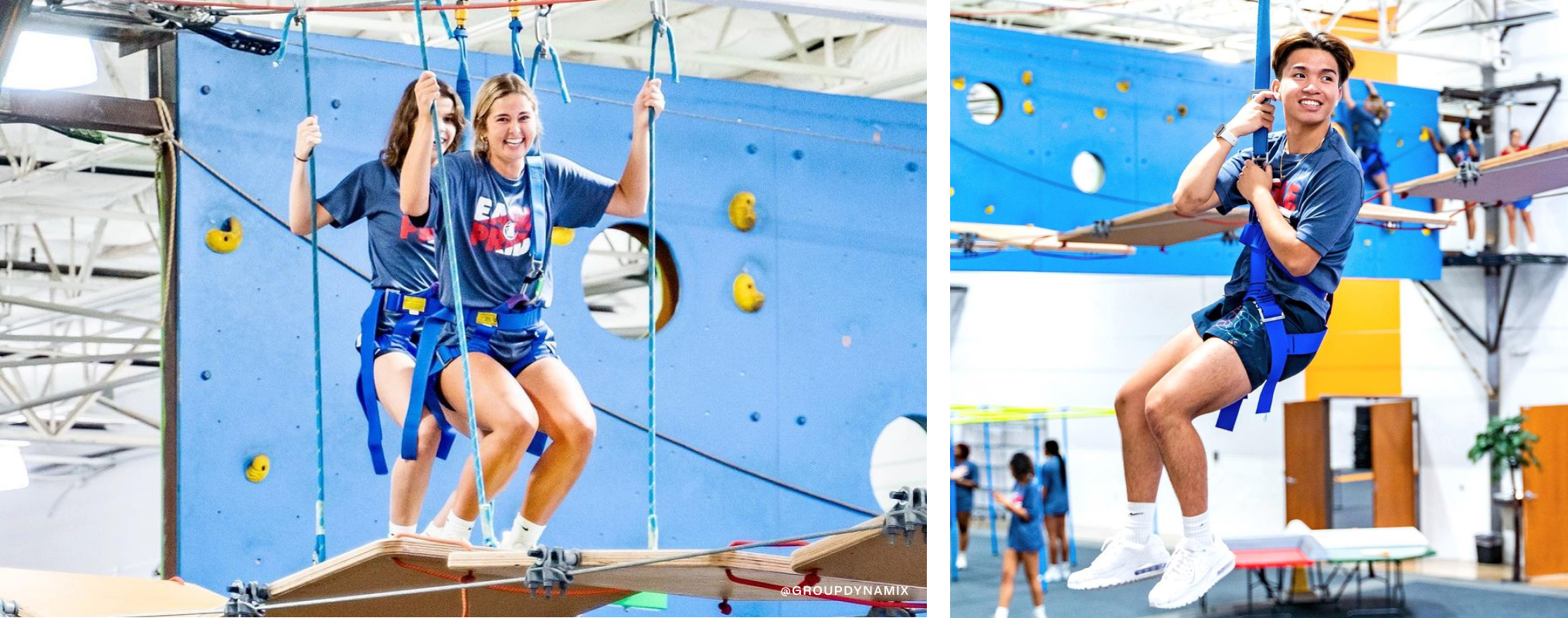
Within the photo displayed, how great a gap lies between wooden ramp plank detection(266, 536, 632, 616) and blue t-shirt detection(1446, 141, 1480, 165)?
10.5ft

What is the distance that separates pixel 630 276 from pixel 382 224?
41.2 inches

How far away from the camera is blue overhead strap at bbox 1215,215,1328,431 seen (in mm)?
3980

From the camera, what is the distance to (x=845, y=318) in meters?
4.53

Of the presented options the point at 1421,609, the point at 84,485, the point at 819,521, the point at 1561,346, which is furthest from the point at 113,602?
the point at 1561,346

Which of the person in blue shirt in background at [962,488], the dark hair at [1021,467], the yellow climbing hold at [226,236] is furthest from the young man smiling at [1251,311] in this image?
the yellow climbing hold at [226,236]

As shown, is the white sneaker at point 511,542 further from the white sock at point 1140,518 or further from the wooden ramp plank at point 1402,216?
the wooden ramp plank at point 1402,216

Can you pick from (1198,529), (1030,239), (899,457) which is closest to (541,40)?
(1030,239)

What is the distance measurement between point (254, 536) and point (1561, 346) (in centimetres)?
429

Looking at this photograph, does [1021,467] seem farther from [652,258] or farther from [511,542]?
[511,542]

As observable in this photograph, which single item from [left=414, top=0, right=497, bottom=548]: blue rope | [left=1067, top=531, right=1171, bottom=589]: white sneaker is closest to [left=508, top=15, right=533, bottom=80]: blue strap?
[left=414, top=0, right=497, bottom=548]: blue rope

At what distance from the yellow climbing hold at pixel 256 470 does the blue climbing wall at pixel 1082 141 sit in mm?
2416

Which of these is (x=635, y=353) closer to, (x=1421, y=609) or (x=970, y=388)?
(x=1421, y=609)

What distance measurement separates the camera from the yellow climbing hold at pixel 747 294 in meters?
4.45

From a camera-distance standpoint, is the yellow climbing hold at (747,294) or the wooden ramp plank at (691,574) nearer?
the wooden ramp plank at (691,574)
